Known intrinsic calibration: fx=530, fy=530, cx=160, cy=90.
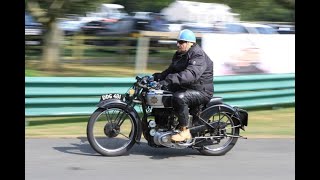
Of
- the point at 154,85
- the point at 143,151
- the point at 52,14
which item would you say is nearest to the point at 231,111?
the point at 154,85

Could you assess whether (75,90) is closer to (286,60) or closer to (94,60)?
(286,60)

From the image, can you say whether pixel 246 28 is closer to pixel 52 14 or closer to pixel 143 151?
pixel 52 14

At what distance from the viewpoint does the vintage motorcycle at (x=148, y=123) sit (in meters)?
7.38

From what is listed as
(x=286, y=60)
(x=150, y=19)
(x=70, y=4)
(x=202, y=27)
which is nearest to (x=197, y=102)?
(x=286, y=60)

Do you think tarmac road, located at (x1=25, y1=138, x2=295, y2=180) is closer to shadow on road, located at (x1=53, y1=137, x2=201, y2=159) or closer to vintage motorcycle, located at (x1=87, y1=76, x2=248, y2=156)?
shadow on road, located at (x1=53, y1=137, x2=201, y2=159)

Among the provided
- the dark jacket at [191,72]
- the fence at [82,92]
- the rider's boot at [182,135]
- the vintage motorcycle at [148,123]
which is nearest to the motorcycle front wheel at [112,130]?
the vintage motorcycle at [148,123]

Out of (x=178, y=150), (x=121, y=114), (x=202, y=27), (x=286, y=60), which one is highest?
(x=202, y=27)

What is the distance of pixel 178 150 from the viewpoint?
26.2 feet

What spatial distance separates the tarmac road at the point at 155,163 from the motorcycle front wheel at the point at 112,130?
14 cm

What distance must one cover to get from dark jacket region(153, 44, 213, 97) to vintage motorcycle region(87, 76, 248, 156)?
9.0 inches

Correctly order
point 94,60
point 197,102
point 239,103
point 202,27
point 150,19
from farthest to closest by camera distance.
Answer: point 150,19 < point 202,27 < point 94,60 < point 239,103 < point 197,102

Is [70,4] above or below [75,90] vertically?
above

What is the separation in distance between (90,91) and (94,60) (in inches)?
456

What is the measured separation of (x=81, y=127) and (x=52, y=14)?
7.01 metres
